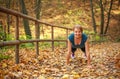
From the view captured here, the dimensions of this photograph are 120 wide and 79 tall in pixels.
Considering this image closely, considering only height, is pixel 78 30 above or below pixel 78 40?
above

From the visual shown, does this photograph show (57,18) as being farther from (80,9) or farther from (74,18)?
(80,9)

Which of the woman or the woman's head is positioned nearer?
the woman's head

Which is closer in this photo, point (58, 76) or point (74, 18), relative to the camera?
point (58, 76)

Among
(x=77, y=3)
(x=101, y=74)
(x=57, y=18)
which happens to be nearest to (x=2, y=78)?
(x=101, y=74)

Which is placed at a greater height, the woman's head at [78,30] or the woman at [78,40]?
the woman's head at [78,30]

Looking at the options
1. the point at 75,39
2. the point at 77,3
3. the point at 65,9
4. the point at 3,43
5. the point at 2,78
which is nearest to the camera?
the point at 2,78

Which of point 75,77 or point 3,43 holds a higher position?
point 3,43

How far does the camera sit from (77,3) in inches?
1282

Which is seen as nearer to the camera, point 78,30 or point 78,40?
point 78,30

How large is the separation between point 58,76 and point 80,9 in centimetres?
2631

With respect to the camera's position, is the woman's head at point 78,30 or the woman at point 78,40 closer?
the woman's head at point 78,30

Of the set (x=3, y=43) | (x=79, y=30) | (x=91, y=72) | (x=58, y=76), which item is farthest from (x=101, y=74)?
(x=3, y=43)

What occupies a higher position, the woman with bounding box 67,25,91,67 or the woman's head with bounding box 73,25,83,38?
the woman's head with bounding box 73,25,83,38

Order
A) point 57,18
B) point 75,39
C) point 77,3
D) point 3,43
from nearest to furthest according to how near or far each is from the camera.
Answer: point 3,43 → point 75,39 → point 57,18 → point 77,3
